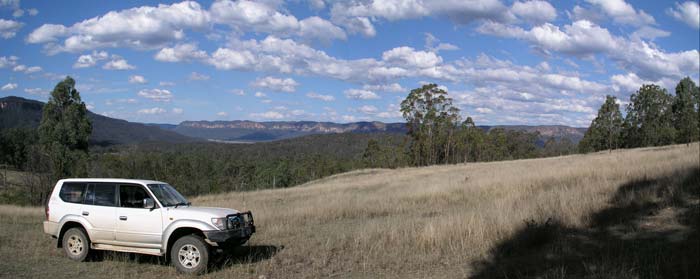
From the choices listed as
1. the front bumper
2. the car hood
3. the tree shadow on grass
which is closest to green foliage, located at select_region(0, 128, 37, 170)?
the car hood

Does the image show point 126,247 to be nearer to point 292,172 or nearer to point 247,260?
point 247,260

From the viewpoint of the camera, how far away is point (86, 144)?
216 feet

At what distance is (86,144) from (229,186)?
40.4 meters

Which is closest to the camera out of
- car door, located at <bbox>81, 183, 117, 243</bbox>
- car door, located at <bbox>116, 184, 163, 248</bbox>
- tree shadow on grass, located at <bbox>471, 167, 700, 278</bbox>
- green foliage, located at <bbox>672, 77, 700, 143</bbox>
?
tree shadow on grass, located at <bbox>471, 167, 700, 278</bbox>

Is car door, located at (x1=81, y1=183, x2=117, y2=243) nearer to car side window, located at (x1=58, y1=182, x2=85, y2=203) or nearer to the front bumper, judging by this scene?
car side window, located at (x1=58, y1=182, x2=85, y2=203)

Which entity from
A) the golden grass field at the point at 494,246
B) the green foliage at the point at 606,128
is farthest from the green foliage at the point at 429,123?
the golden grass field at the point at 494,246

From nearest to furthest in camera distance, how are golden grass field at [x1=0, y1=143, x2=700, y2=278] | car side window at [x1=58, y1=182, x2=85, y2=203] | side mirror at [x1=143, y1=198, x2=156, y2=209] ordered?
golden grass field at [x1=0, y1=143, x2=700, y2=278] → side mirror at [x1=143, y1=198, x2=156, y2=209] → car side window at [x1=58, y1=182, x2=85, y2=203]

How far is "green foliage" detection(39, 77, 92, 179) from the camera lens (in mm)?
59000

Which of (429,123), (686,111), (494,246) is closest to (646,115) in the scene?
(686,111)

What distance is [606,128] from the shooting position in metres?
73.4

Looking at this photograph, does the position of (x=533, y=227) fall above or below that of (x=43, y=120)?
below

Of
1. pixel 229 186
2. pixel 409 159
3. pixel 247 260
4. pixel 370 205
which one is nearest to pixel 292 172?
pixel 229 186

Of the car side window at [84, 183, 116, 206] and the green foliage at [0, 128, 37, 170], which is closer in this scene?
the car side window at [84, 183, 116, 206]

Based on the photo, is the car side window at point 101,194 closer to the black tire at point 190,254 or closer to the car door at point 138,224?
the car door at point 138,224
